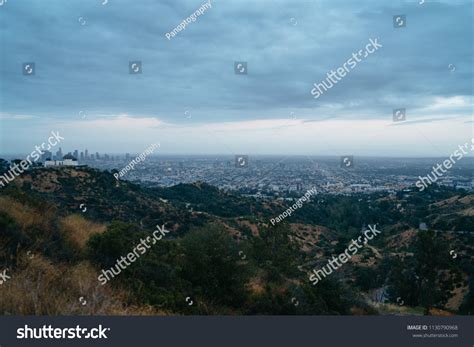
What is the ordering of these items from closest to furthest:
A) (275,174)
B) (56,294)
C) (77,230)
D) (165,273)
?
(56,294) < (165,273) < (77,230) < (275,174)

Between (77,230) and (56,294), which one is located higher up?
(77,230)

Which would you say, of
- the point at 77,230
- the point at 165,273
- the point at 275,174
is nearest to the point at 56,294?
the point at 165,273

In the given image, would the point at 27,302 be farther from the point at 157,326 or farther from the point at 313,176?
the point at 313,176

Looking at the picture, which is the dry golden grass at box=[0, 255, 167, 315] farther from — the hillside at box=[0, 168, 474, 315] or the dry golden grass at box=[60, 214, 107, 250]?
→ the dry golden grass at box=[60, 214, 107, 250]

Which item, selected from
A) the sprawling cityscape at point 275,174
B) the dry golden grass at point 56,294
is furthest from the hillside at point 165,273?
the sprawling cityscape at point 275,174

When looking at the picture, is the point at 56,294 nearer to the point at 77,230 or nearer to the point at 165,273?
the point at 165,273

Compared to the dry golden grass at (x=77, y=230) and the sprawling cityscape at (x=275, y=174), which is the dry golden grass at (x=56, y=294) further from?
the sprawling cityscape at (x=275, y=174)
